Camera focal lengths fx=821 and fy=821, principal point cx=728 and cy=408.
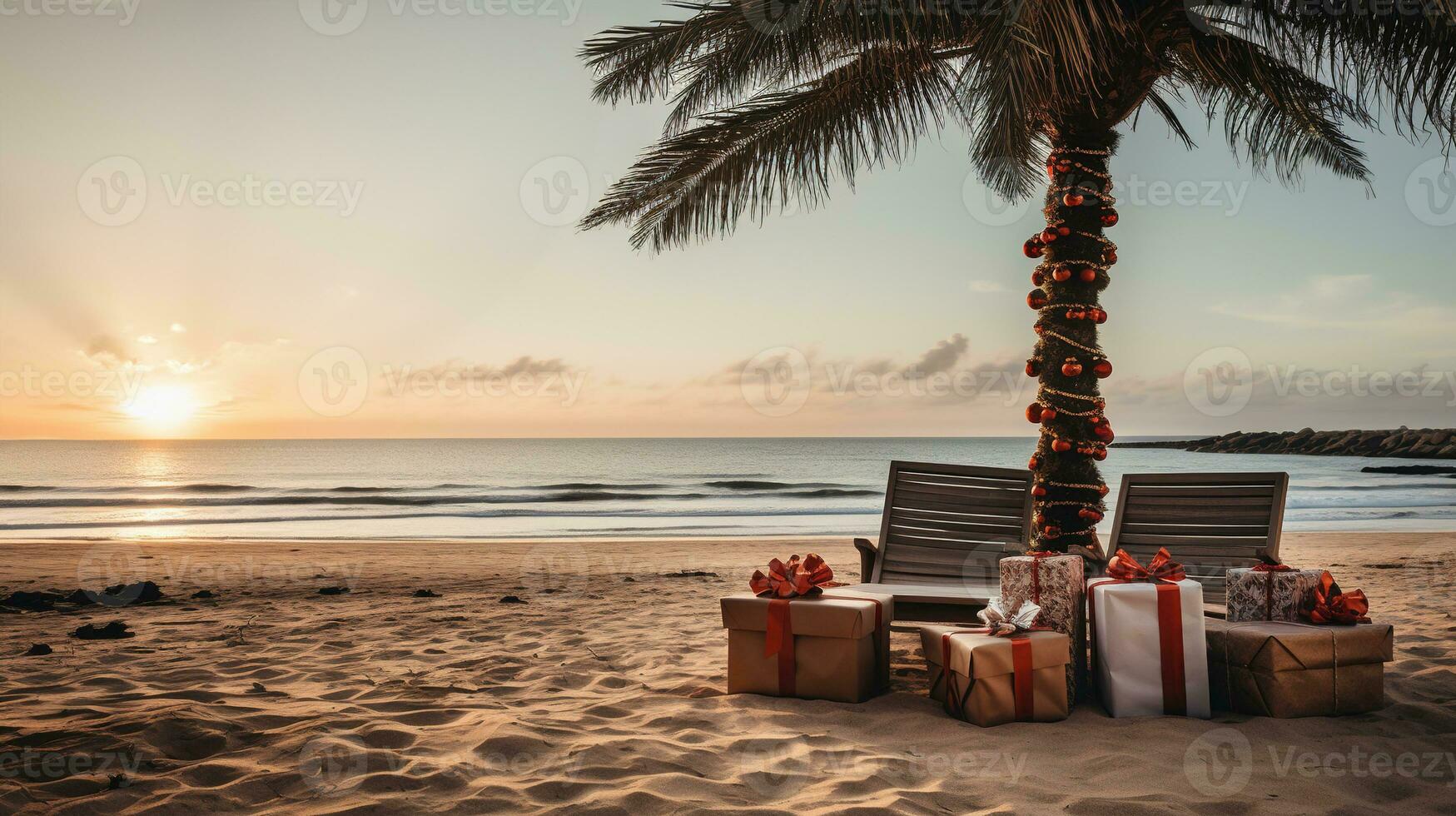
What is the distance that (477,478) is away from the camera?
30453mm

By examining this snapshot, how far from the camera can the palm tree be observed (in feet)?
12.2

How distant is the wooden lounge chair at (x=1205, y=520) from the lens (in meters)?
4.00

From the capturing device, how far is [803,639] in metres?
3.37

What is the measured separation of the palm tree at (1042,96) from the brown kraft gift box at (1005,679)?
69.0 inches

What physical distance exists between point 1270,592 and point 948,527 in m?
1.69

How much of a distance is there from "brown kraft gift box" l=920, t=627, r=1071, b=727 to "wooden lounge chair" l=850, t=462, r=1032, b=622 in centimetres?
111

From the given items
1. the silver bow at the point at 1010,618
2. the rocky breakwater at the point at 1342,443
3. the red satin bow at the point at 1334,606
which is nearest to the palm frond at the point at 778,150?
the silver bow at the point at 1010,618

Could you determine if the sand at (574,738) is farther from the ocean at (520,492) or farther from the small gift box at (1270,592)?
the ocean at (520,492)

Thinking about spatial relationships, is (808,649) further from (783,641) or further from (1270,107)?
(1270,107)

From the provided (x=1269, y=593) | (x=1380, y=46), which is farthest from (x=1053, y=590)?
(x=1380, y=46)

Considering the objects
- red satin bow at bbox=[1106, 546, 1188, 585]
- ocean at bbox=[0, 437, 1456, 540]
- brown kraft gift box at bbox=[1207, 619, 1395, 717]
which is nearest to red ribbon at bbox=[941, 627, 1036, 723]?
red satin bow at bbox=[1106, 546, 1188, 585]

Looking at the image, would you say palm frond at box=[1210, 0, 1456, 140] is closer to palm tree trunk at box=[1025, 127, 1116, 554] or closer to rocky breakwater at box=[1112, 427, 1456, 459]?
palm tree trunk at box=[1025, 127, 1116, 554]

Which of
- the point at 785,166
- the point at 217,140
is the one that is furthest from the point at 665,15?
the point at 217,140

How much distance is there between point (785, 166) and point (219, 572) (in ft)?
22.0
